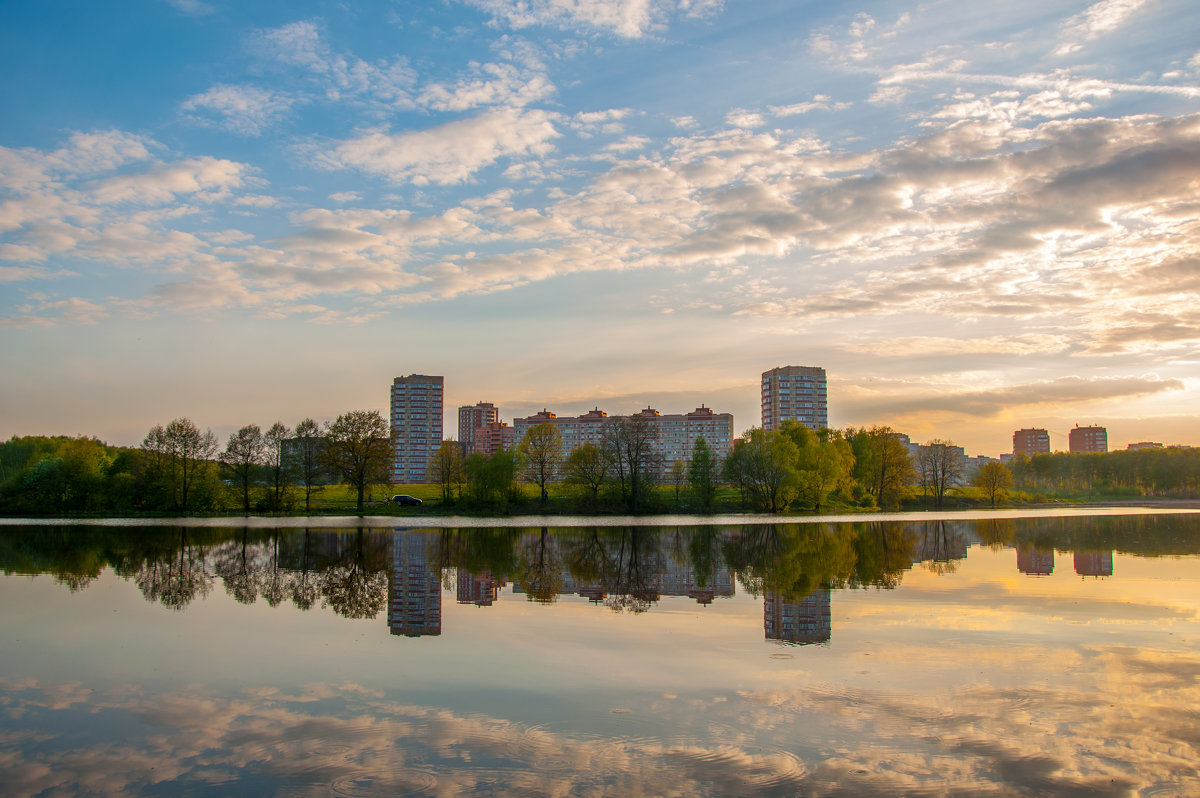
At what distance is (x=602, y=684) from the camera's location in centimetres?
1138

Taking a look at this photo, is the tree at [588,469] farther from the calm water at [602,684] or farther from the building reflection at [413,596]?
the calm water at [602,684]

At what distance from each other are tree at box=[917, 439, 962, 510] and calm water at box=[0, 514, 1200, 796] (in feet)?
290

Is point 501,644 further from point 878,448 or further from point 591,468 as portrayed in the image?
point 878,448

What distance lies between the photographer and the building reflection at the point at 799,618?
1479 centimetres

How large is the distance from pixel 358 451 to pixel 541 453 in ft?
67.2

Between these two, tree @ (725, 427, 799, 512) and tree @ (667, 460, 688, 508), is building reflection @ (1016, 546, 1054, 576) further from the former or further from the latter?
tree @ (667, 460, 688, 508)

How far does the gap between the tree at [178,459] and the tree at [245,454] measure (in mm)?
2814

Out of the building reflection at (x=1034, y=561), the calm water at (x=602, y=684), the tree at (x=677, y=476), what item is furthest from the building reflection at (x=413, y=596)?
the tree at (x=677, y=476)

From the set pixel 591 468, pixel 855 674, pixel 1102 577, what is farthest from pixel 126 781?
pixel 591 468

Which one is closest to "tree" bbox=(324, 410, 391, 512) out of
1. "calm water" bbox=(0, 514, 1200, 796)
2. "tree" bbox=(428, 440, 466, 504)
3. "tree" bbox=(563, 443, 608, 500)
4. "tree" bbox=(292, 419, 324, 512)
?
"tree" bbox=(292, 419, 324, 512)

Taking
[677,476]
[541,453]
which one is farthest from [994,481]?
[541,453]

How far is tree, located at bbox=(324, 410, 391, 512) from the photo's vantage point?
248 feet

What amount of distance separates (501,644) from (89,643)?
7.76 meters

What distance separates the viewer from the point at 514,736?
354 inches
